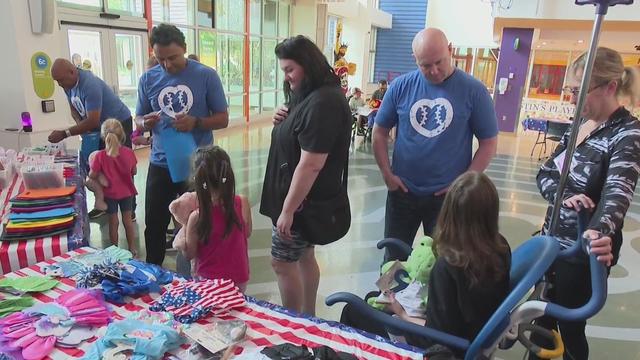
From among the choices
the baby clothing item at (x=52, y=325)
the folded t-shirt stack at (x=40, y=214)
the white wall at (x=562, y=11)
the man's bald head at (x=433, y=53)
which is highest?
the white wall at (x=562, y=11)

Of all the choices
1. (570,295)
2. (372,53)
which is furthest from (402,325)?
(372,53)

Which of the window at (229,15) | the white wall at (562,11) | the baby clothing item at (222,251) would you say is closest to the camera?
the baby clothing item at (222,251)

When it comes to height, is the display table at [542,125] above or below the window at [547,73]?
below

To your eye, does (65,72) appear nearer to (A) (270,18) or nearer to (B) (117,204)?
(B) (117,204)

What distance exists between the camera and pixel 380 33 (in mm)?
17656

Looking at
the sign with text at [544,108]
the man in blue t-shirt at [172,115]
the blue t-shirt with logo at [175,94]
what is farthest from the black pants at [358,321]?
the sign with text at [544,108]

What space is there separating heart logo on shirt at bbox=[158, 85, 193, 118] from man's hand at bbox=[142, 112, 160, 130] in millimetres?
79

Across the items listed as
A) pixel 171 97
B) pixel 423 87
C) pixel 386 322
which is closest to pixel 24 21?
pixel 171 97

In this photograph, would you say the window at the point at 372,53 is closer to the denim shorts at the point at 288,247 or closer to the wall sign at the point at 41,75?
the wall sign at the point at 41,75

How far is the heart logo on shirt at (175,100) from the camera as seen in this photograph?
8.34 ft

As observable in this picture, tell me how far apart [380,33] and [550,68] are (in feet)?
23.6

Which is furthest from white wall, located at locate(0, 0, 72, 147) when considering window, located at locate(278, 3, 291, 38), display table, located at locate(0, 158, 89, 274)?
window, located at locate(278, 3, 291, 38)

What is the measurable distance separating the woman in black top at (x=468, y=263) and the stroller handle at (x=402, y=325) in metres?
0.04

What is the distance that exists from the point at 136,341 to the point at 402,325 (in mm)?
808
